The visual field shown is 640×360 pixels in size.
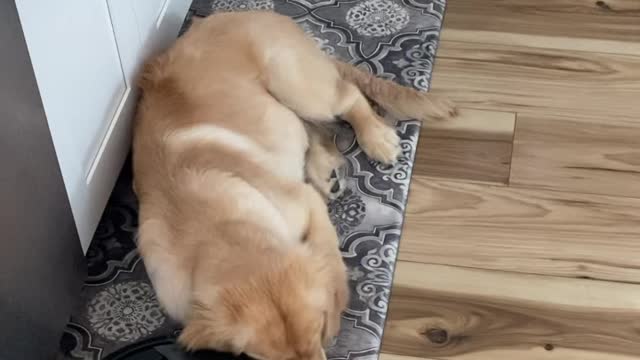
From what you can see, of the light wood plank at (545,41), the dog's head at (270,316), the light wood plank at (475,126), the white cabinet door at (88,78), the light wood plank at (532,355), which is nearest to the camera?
the dog's head at (270,316)

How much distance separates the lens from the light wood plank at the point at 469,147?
2.18 metres

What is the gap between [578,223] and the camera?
81.4 inches

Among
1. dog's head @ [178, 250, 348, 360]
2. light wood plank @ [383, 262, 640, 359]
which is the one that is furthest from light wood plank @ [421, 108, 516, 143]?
dog's head @ [178, 250, 348, 360]

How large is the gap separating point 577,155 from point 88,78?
1.02m

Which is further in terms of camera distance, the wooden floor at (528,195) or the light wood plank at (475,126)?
the light wood plank at (475,126)

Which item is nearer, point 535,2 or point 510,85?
point 510,85

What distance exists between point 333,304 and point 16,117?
22.5 inches

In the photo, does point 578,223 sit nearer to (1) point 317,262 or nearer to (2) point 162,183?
(1) point 317,262

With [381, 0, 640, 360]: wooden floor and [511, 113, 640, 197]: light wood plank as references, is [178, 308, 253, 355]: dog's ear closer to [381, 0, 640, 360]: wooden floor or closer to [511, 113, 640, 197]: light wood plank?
[381, 0, 640, 360]: wooden floor

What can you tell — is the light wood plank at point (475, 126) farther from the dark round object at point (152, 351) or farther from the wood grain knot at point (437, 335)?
the dark round object at point (152, 351)

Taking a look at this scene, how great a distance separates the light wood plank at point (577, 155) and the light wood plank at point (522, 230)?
35 mm

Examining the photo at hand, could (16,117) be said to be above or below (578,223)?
above

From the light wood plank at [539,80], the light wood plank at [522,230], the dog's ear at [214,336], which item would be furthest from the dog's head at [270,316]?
the light wood plank at [539,80]

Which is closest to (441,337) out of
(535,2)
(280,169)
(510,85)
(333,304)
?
(333,304)
